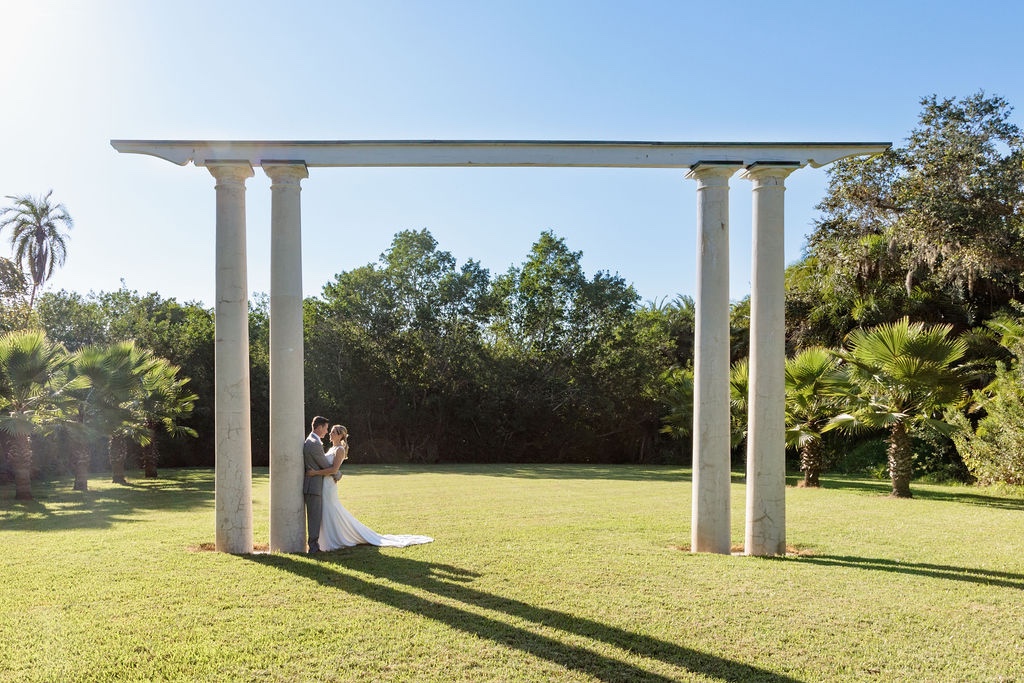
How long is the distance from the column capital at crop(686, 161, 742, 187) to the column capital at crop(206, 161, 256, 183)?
5081 mm

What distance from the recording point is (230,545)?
8609mm

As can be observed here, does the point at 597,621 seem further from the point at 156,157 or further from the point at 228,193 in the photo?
the point at 156,157

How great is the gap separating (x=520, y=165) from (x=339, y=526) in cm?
477

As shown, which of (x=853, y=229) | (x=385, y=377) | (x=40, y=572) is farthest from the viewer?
(x=385, y=377)

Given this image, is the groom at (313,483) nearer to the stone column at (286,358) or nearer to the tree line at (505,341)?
the stone column at (286,358)

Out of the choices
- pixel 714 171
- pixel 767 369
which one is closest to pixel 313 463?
pixel 767 369

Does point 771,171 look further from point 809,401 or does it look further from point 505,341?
point 505,341

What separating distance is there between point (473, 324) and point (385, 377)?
4167 mm

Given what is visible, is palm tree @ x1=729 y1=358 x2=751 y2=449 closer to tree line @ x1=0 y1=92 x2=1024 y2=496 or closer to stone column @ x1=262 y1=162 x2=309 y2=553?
tree line @ x1=0 y1=92 x2=1024 y2=496

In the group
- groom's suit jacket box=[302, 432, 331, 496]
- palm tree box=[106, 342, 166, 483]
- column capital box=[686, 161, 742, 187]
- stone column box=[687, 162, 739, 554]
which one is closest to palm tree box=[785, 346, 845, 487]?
stone column box=[687, 162, 739, 554]

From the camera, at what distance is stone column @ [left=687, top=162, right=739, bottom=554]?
28.6ft

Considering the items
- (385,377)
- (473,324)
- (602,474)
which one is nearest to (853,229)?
(602,474)

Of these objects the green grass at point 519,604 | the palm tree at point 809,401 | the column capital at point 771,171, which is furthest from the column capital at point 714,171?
the palm tree at point 809,401

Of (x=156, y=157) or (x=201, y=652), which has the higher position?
(x=156, y=157)
